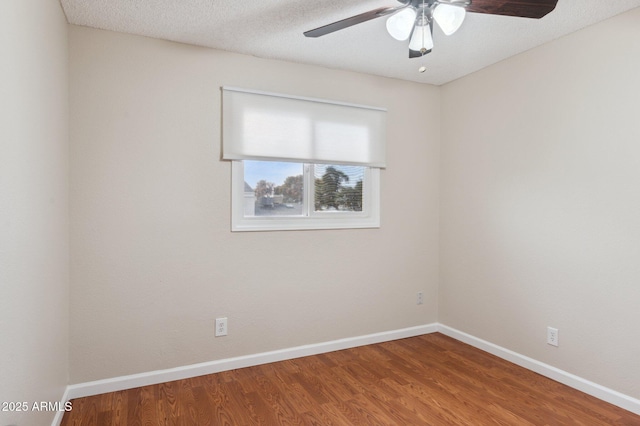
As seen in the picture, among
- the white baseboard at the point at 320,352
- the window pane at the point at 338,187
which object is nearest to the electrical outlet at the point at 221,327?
the white baseboard at the point at 320,352

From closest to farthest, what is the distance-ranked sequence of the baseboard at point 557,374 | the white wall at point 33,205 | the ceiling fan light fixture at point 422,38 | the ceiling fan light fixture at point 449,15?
the white wall at point 33,205, the ceiling fan light fixture at point 449,15, the ceiling fan light fixture at point 422,38, the baseboard at point 557,374

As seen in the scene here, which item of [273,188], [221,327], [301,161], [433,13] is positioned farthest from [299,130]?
[221,327]

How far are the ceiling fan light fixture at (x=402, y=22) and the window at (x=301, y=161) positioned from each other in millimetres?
1280

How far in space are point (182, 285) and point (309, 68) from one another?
2013 millimetres

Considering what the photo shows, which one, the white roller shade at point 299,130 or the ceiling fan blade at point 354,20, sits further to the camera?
the white roller shade at point 299,130

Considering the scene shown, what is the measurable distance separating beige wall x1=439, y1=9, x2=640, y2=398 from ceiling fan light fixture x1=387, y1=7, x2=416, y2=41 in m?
1.46

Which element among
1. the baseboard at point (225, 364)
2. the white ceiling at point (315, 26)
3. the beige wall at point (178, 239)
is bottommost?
the baseboard at point (225, 364)

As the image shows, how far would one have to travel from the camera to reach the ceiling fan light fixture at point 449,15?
1711 mm

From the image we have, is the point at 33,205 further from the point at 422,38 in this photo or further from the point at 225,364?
the point at 422,38

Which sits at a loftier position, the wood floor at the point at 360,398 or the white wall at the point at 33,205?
the white wall at the point at 33,205

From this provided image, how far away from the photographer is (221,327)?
2789mm

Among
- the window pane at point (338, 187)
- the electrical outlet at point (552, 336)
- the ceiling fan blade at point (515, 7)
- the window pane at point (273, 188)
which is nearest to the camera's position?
the ceiling fan blade at point (515, 7)

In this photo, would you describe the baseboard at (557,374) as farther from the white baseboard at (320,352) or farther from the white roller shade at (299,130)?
the white roller shade at (299,130)

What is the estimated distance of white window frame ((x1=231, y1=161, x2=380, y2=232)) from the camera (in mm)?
2857
